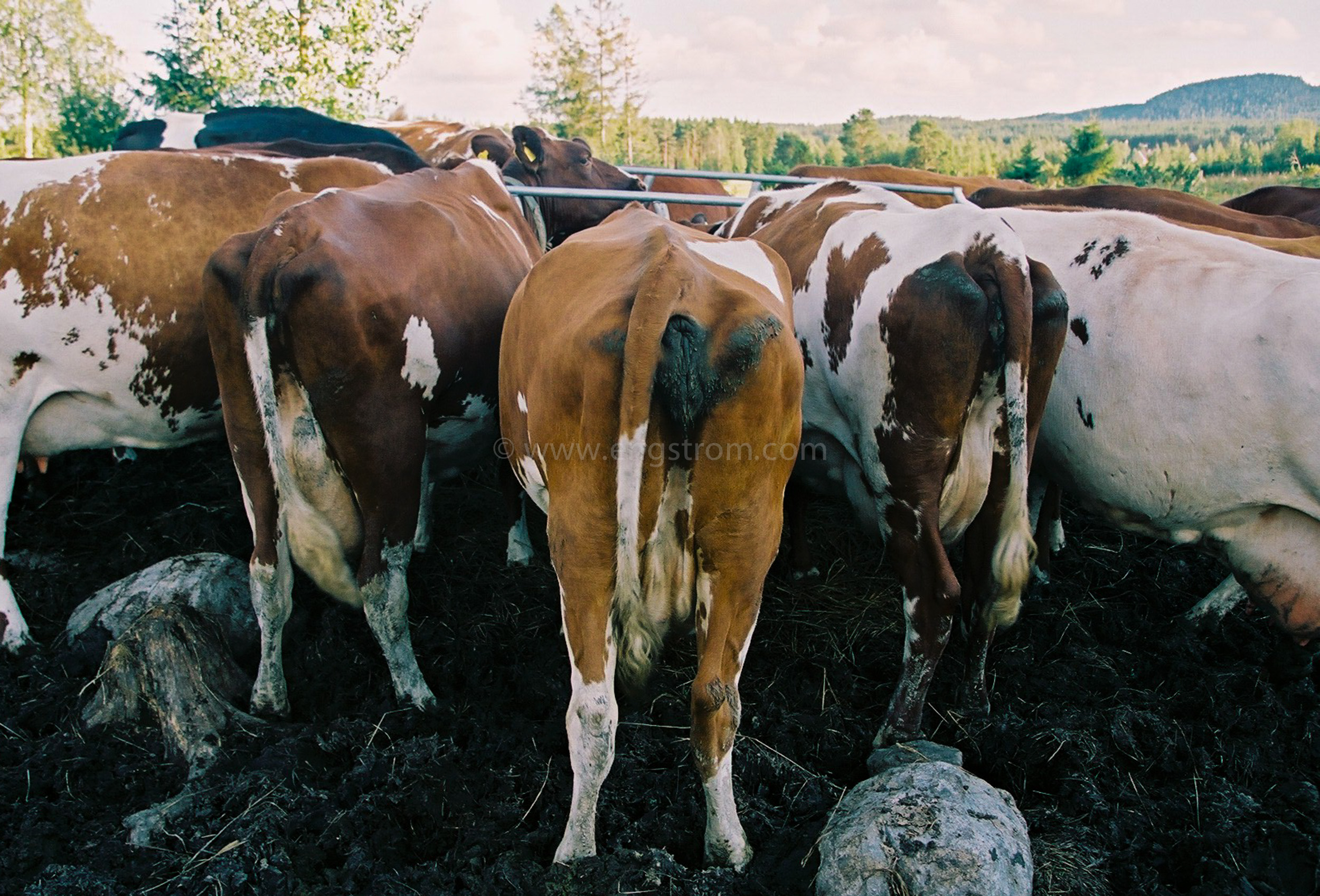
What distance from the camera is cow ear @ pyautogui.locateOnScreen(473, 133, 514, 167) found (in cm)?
827

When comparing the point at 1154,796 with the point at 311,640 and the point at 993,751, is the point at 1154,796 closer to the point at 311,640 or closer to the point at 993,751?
the point at 993,751

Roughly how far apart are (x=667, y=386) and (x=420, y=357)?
1.51 meters

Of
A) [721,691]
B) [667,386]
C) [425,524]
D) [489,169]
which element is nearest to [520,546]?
[425,524]

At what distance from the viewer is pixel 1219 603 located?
4320 millimetres

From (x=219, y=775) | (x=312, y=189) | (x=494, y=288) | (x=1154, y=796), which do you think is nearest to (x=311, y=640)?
(x=219, y=775)

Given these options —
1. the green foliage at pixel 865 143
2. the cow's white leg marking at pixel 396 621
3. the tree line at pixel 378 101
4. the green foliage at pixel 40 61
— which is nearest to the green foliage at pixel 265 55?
the tree line at pixel 378 101

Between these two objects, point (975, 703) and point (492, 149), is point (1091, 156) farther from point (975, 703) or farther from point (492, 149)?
point (975, 703)

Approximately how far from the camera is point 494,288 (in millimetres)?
3891

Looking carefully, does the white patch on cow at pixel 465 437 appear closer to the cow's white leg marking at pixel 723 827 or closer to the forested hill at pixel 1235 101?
the cow's white leg marking at pixel 723 827

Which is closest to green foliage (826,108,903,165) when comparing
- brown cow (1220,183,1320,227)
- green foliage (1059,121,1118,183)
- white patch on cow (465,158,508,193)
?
green foliage (1059,121,1118,183)

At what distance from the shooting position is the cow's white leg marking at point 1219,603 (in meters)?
4.30

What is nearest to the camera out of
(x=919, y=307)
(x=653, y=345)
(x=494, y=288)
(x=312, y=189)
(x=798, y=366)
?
(x=653, y=345)

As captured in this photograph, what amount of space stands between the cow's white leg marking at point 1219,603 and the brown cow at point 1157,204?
2.55 metres

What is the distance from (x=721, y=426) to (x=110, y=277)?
126 inches
